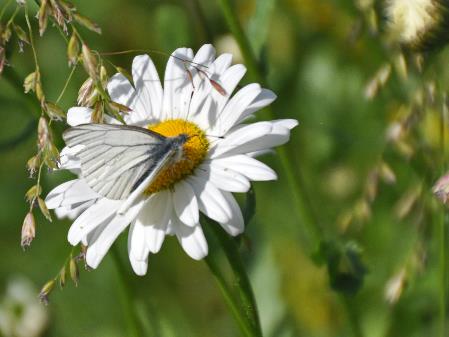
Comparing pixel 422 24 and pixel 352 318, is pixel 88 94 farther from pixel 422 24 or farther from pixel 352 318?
pixel 352 318

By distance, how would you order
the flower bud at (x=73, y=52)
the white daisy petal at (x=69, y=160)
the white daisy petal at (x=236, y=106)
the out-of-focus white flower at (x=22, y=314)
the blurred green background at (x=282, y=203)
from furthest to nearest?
the blurred green background at (x=282, y=203) → the out-of-focus white flower at (x=22, y=314) → the white daisy petal at (x=69, y=160) → the white daisy petal at (x=236, y=106) → the flower bud at (x=73, y=52)

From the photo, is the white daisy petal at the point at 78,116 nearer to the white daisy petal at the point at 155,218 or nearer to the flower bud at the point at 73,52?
the white daisy petal at the point at 155,218

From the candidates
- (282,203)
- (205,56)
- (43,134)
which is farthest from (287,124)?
(282,203)

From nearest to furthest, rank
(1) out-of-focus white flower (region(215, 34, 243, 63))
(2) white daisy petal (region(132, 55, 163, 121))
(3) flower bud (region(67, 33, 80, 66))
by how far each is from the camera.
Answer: (3) flower bud (region(67, 33, 80, 66)), (2) white daisy petal (region(132, 55, 163, 121)), (1) out-of-focus white flower (region(215, 34, 243, 63))

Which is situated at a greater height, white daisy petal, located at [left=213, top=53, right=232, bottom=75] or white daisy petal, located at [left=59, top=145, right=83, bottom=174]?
white daisy petal, located at [left=213, top=53, right=232, bottom=75]

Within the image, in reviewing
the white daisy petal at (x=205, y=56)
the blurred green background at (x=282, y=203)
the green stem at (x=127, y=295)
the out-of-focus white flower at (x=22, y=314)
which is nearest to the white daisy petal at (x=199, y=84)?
the white daisy petal at (x=205, y=56)

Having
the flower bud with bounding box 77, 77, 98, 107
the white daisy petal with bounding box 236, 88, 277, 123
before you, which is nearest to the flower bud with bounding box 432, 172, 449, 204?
the white daisy petal with bounding box 236, 88, 277, 123

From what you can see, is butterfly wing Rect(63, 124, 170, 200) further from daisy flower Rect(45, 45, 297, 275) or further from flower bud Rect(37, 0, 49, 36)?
flower bud Rect(37, 0, 49, 36)
